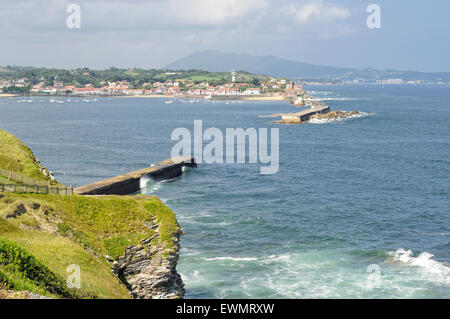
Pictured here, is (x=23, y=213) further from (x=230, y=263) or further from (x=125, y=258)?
(x=230, y=263)

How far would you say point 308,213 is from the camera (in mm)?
51312

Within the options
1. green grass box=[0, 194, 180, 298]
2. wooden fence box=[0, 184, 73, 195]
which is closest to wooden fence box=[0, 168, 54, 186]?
wooden fence box=[0, 184, 73, 195]

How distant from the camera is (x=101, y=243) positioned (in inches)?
1042

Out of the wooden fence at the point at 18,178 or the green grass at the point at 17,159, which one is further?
the green grass at the point at 17,159

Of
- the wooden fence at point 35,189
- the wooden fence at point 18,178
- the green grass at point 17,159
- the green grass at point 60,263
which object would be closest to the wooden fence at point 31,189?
the wooden fence at point 35,189

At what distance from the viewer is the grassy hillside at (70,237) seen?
17578 mm

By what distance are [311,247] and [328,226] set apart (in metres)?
6.24

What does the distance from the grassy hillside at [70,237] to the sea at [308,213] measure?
6.58 m

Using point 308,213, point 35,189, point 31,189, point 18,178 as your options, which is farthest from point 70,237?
point 308,213

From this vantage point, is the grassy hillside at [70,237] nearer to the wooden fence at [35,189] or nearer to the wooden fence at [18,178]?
the wooden fence at [35,189]

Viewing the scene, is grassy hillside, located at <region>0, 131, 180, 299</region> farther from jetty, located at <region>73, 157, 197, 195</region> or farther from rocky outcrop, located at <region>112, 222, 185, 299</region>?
jetty, located at <region>73, 157, 197, 195</region>

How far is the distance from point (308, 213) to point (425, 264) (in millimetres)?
15688

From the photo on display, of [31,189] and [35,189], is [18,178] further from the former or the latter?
[35,189]
